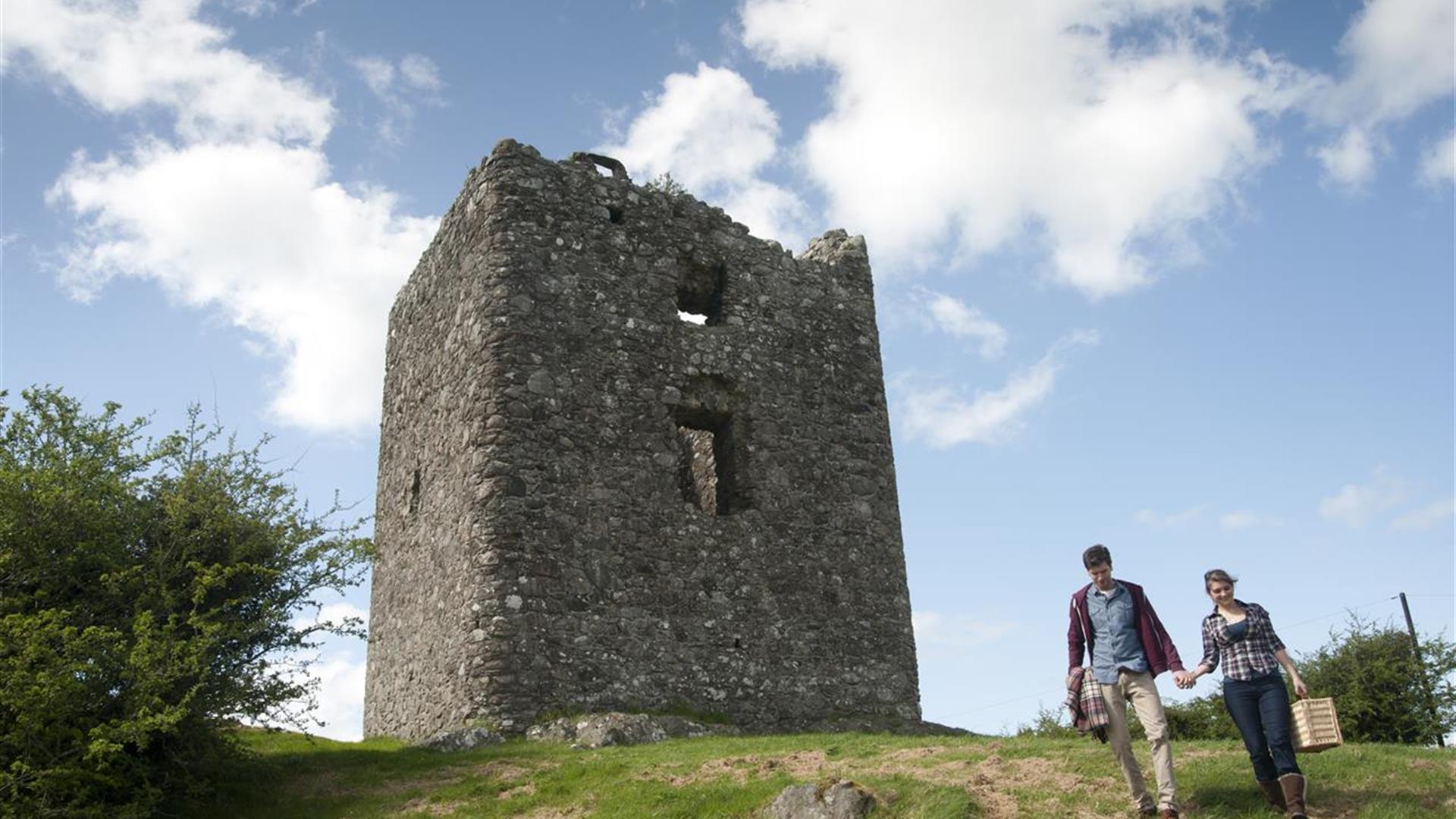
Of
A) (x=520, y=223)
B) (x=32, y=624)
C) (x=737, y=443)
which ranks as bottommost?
(x=32, y=624)

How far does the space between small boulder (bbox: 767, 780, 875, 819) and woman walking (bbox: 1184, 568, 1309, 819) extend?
2708 mm

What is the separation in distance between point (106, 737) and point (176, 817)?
3.99 feet

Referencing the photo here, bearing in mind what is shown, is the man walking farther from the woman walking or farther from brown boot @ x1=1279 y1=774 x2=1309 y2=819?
brown boot @ x1=1279 y1=774 x2=1309 y2=819

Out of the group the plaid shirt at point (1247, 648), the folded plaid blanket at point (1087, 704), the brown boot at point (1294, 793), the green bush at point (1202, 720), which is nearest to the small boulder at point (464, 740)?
the folded plaid blanket at point (1087, 704)

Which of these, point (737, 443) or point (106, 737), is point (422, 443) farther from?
point (106, 737)

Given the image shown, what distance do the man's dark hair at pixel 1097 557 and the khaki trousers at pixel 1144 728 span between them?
2.70ft

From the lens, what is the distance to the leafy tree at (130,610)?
1045 cm

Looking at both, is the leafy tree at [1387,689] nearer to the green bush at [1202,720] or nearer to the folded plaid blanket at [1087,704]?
the green bush at [1202,720]

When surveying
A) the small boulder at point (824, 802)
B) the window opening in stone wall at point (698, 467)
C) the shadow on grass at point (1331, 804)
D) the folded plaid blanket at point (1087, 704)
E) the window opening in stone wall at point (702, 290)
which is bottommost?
the shadow on grass at point (1331, 804)

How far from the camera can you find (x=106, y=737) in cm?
1034

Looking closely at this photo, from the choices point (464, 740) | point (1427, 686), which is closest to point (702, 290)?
point (464, 740)

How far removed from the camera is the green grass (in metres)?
8.98

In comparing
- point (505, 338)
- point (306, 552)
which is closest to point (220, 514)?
point (306, 552)

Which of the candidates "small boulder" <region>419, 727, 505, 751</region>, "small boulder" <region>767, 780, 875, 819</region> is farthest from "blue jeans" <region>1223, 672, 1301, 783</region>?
"small boulder" <region>419, 727, 505, 751</region>
